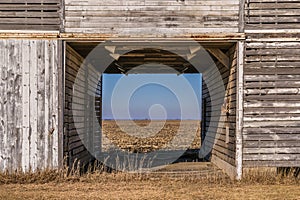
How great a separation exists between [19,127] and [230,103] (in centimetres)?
553

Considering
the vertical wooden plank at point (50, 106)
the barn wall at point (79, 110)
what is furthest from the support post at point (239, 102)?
the vertical wooden plank at point (50, 106)

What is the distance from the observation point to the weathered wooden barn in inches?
360

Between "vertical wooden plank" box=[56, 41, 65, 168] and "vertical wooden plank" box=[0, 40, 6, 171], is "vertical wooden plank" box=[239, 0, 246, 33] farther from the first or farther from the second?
"vertical wooden plank" box=[0, 40, 6, 171]

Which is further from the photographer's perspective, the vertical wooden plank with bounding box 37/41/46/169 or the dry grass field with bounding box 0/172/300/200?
the vertical wooden plank with bounding box 37/41/46/169

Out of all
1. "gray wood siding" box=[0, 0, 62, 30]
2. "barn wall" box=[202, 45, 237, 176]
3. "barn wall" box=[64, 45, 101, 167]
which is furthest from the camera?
"barn wall" box=[64, 45, 101, 167]

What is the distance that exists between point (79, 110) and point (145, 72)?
15.6 feet

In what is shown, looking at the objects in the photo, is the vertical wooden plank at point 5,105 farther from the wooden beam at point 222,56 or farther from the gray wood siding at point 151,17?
the wooden beam at point 222,56

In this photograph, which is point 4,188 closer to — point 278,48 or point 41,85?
point 41,85

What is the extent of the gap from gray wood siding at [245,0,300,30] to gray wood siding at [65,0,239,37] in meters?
0.35

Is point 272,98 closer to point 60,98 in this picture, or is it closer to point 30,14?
point 60,98

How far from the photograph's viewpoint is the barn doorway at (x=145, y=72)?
9.91 metres

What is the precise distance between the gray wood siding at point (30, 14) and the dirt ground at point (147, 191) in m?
3.86

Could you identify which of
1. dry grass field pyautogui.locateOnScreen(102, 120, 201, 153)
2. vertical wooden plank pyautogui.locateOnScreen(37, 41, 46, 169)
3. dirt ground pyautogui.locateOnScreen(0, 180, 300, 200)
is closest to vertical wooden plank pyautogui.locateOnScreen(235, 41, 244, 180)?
dirt ground pyautogui.locateOnScreen(0, 180, 300, 200)

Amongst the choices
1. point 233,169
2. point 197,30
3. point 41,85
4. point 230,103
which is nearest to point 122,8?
point 197,30
